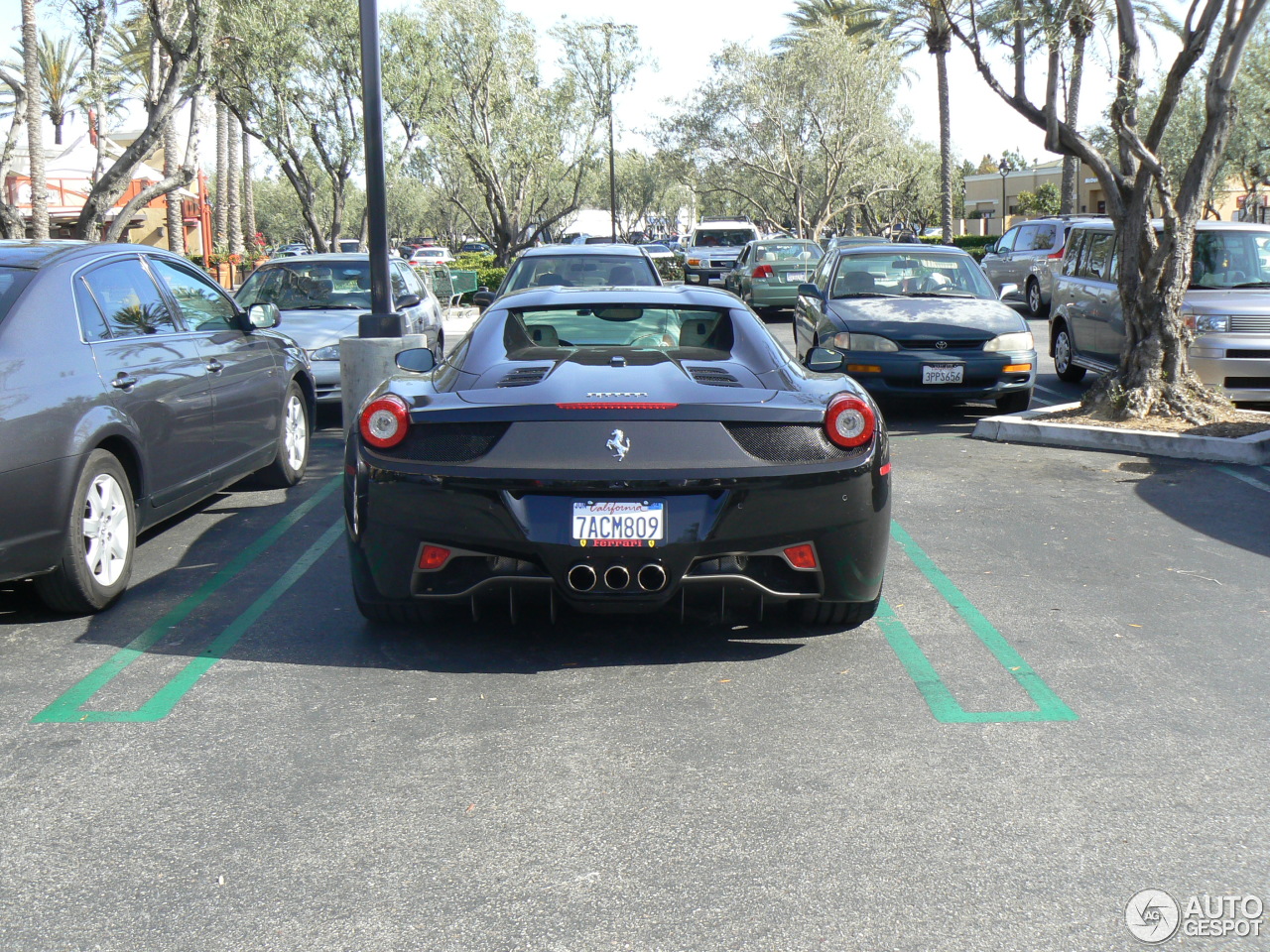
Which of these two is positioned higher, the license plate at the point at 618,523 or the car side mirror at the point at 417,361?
the car side mirror at the point at 417,361

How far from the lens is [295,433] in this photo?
8375 mm

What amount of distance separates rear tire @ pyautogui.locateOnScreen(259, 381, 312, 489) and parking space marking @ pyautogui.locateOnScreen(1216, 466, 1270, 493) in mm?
6370

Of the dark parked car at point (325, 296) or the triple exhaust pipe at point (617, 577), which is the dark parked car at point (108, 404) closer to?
the triple exhaust pipe at point (617, 577)

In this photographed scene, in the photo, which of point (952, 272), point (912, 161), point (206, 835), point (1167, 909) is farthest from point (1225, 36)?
point (912, 161)

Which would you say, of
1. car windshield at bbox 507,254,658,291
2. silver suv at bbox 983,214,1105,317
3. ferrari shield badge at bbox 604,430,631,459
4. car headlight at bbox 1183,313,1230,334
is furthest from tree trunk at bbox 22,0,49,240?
ferrari shield badge at bbox 604,430,631,459

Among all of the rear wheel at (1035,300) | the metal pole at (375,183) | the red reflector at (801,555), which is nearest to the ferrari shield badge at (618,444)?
the red reflector at (801,555)

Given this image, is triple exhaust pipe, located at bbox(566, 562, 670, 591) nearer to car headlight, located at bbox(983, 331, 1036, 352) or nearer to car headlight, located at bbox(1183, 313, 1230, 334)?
car headlight, located at bbox(983, 331, 1036, 352)

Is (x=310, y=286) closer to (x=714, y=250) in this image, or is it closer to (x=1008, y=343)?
(x=1008, y=343)

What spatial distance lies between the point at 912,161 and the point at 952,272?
4549cm

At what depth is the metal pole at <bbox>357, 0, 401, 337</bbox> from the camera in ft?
29.5

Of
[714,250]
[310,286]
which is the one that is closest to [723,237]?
[714,250]

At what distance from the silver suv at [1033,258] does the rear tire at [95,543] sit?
1833 centimetres

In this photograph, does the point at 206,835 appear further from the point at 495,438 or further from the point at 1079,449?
the point at 1079,449

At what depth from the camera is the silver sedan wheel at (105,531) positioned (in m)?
5.29
